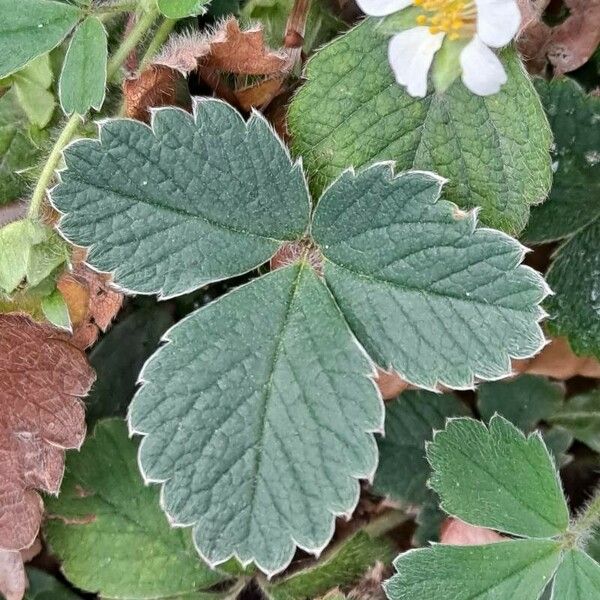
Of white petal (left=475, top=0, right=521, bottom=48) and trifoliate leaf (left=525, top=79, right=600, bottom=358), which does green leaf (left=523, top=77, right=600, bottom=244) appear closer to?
trifoliate leaf (left=525, top=79, right=600, bottom=358)

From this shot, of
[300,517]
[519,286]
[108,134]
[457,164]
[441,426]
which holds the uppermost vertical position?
[108,134]

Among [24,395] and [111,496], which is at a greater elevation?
[24,395]

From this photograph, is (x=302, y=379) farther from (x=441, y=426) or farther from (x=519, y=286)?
(x=441, y=426)

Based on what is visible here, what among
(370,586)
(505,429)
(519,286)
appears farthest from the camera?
(370,586)

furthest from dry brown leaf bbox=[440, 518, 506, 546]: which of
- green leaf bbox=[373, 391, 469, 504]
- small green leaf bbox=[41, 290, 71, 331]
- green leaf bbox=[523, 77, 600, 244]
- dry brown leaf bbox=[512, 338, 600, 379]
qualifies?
small green leaf bbox=[41, 290, 71, 331]

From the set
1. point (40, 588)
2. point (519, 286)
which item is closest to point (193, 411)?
point (519, 286)

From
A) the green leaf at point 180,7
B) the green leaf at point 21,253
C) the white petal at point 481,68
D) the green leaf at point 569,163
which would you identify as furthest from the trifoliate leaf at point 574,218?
the green leaf at point 21,253
